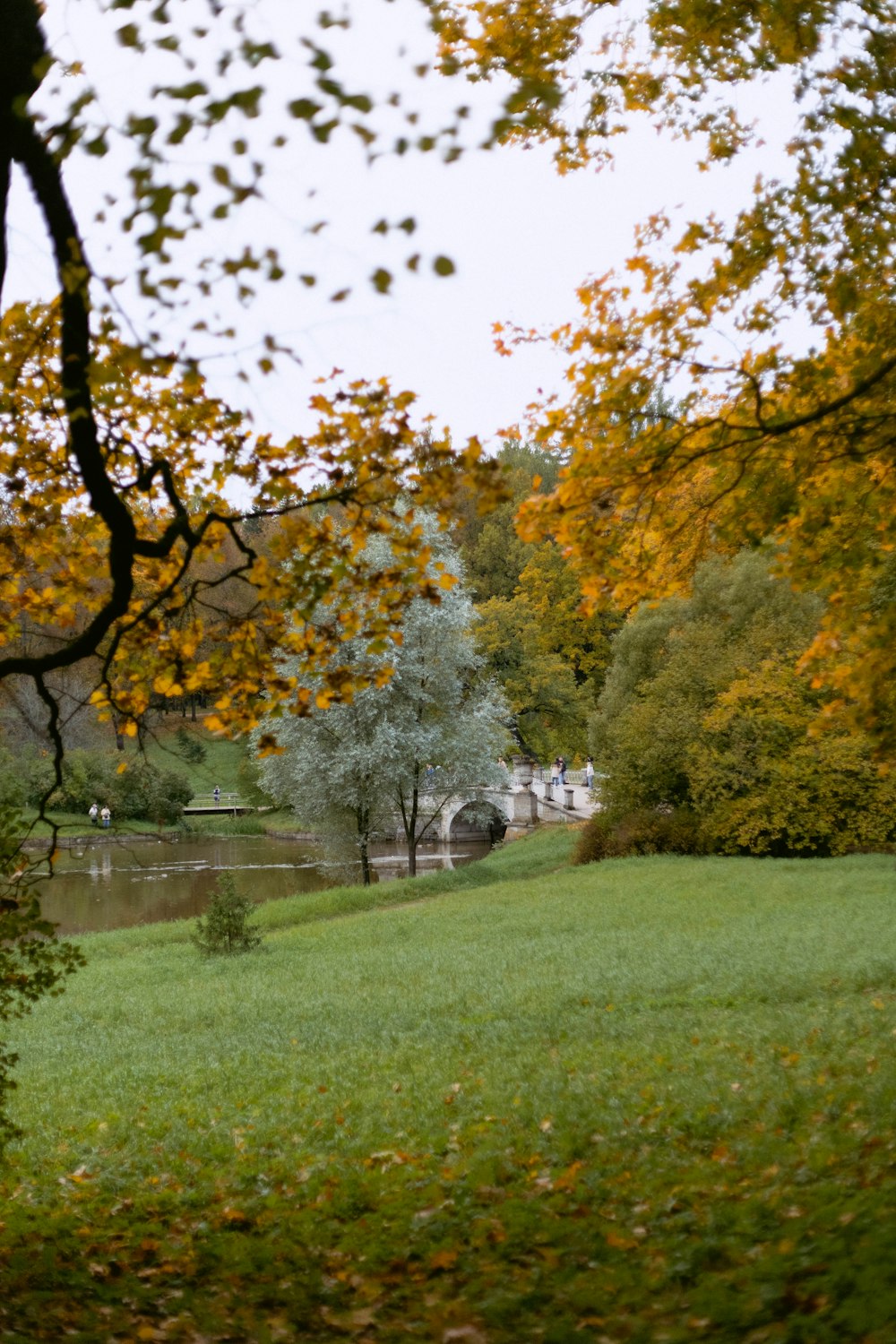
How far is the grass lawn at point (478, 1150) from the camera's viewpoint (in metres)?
4.32

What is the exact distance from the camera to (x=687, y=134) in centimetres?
796

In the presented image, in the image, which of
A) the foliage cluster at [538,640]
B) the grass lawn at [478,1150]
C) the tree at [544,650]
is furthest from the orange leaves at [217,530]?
the tree at [544,650]

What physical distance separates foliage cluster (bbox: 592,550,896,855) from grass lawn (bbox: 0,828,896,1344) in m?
8.32

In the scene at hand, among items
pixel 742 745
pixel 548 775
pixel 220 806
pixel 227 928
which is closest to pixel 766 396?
pixel 227 928

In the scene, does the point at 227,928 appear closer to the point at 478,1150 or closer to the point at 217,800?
the point at 478,1150

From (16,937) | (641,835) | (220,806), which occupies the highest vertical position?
(220,806)

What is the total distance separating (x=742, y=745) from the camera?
79.5 feet

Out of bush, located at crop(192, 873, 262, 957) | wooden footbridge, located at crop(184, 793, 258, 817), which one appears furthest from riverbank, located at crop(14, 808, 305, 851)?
bush, located at crop(192, 873, 262, 957)

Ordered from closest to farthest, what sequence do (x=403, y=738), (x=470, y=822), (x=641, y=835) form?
1. (x=403, y=738)
2. (x=641, y=835)
3. (x=470, y=822)

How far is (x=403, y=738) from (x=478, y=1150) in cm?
1917

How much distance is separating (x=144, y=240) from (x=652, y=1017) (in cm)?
810

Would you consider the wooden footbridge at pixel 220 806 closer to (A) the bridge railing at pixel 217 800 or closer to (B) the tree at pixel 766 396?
(A) the bridge railing at pixel 217 800

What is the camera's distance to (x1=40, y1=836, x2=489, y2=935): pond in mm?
27672

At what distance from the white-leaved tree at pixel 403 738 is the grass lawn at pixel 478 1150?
10.8 meters
